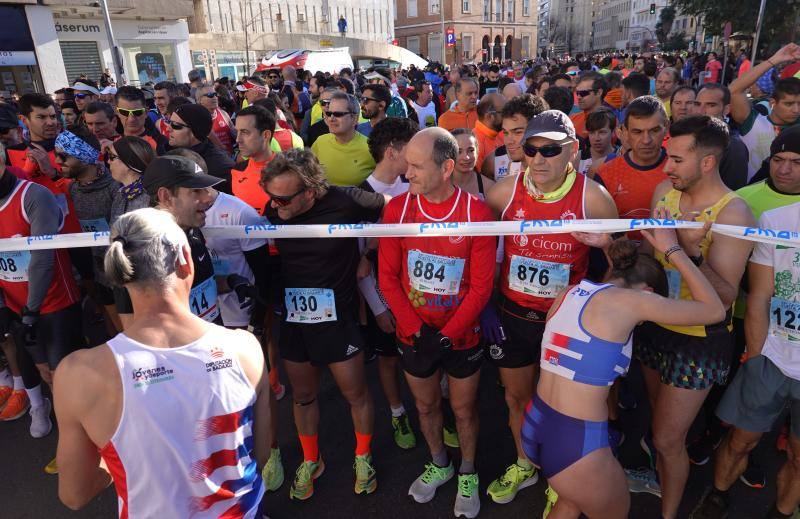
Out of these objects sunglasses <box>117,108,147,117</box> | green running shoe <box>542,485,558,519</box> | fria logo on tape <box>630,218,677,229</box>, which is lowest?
green running shoe <box>542,485,558,519</box>

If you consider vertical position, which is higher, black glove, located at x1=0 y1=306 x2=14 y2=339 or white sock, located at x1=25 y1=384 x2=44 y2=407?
black glove, located at x1=0 y1=306 x2=14 y2=339

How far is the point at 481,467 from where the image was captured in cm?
324

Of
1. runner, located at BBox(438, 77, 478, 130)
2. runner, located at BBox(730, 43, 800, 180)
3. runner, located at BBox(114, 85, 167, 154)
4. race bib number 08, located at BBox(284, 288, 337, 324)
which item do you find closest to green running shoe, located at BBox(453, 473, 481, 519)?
race bib number 08, located at BBox(284, 288, 337, 324)

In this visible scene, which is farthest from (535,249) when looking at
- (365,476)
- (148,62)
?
(148,62)

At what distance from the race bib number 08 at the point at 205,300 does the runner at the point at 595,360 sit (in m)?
1.82

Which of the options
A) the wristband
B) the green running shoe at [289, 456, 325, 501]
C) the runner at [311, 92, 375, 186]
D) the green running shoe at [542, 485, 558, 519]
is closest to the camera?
the wristband

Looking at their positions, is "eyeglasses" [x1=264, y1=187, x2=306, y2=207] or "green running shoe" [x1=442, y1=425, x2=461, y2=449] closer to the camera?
"eyeglasses" [x1=264, y1=187, x2=306, y2=207]

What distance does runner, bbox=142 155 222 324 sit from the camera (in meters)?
2.54

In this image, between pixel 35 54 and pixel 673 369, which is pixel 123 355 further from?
pixel 35 54

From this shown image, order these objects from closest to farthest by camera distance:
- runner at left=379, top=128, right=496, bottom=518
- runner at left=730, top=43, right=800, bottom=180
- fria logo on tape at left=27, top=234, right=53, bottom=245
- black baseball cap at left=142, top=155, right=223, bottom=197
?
black baseball cap at left=142, top=155, right=223, bottom=197, runner at left=379, top=128, right=496, bottom=518, fria logo on tape at left=27, top=234, right=53, bottom=245, runner at left=730, top=43, right=800, bottom=180

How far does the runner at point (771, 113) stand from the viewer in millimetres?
4121

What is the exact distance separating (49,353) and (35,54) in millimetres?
23950

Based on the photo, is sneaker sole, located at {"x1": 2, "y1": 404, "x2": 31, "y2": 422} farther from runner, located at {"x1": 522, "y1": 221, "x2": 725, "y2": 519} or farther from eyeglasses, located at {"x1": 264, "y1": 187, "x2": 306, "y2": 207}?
runner, located at {"x1": 522, "y1": 221, "x2": 725, "y2": 519}

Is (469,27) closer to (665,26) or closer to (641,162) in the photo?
(665,26)
